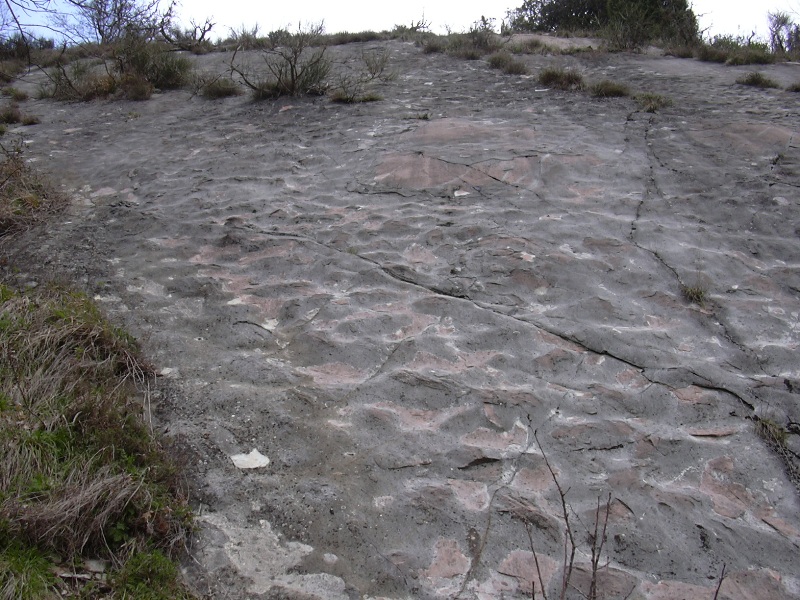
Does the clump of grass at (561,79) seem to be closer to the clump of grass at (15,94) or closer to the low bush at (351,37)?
the low bush at (351,37)

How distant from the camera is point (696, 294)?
139 inches

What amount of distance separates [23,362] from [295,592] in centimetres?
162

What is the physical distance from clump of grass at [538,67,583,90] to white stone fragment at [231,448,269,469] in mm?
5841

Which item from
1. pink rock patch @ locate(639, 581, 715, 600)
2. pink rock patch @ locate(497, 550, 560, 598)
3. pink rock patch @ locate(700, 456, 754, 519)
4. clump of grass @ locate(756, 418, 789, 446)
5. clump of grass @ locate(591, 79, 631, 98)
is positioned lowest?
pink rock patch @ locate(639, 581, 715, 600)

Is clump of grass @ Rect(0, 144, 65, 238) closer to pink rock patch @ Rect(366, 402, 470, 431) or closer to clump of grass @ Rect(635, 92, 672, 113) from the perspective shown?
pink rock patch @ Rect(366, 402, 470, 431)

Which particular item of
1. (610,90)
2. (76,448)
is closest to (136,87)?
(610,90)

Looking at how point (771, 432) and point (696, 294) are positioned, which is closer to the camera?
point (771, 432)

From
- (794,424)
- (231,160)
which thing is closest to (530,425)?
(794,424)

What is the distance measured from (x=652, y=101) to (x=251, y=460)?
5.48 meters

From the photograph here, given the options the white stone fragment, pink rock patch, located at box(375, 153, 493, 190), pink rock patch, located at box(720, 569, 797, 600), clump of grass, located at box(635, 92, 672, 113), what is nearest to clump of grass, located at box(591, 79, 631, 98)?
clump of grass, located at box(635, 92, 672, 113)

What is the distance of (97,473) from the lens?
220cm

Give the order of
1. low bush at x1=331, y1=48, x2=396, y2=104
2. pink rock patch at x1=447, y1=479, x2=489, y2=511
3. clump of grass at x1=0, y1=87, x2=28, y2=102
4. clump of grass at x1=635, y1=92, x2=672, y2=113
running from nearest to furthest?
pink rock patch at x1=447, y1=479, x2=489, y2=511
clump of grass at x1=635, y1=92, x2=672, y2=113
low bush at x1=331, y1=48, x2=396, y2=104
clump of grass at x1=0, y1=87, x2=28, y2=102

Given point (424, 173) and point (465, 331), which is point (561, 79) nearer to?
point (424, 173)

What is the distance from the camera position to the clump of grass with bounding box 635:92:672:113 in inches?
241
